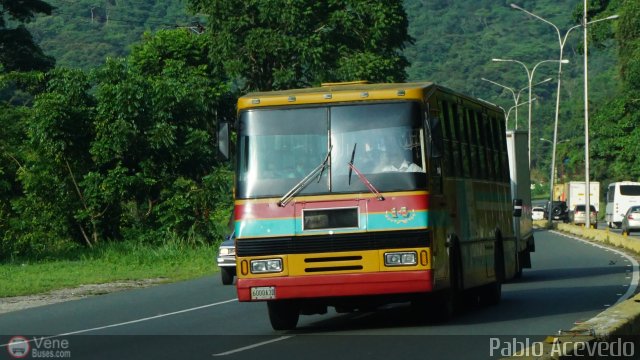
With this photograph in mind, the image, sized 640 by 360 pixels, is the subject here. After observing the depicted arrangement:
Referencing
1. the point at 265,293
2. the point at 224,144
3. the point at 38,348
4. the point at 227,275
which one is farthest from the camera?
the point at 227,275

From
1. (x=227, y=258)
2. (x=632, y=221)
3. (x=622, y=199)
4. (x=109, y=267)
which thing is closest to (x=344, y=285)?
(x=227, y=258)

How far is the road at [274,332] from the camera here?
1458 cm

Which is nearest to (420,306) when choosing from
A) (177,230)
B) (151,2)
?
(177,230)

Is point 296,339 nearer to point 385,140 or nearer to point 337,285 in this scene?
point 337,285

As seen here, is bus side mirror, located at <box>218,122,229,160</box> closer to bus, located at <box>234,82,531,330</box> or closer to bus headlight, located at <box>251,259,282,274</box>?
bus, located at <box>234,82,531,330</box>

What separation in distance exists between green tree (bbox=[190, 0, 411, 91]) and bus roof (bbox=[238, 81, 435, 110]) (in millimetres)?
42637

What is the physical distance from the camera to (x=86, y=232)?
4756 centimetres

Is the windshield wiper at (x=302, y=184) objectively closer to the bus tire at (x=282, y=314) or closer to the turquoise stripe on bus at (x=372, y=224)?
the turquoise stripe on bus at (x=372, y=224)

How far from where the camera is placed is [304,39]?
61219 millimetres

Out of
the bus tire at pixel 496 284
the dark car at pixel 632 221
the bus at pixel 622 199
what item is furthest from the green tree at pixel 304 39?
the bus tire at pixel 496 284

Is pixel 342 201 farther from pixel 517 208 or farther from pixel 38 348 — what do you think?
pixel 517 208

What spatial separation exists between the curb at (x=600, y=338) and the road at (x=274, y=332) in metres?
1.35

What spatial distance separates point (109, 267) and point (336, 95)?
66.9ft

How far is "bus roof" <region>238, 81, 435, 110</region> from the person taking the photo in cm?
1666
